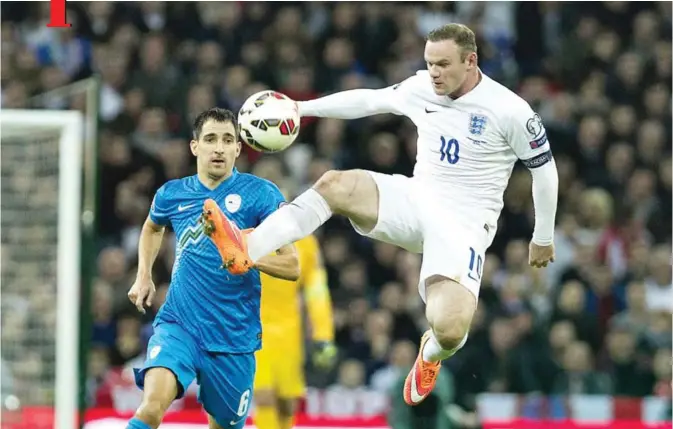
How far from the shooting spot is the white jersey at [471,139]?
7312 millimetres

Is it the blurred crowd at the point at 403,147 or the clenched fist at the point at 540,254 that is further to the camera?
the blurred crowd at the point at 403,147

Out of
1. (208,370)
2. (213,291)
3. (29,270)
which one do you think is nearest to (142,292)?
(213,291)

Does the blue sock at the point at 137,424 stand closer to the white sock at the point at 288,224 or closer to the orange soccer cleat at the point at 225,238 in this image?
the orange soccer cleat at the point at 225,238

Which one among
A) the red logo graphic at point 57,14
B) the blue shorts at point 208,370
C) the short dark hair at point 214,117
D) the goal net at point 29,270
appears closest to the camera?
the blue shorts at point 208,370

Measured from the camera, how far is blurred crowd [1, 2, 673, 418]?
482 inches

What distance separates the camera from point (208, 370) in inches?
279

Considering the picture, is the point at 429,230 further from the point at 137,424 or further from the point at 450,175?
the point at 137,424

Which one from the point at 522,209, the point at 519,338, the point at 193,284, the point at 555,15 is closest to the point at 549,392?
the point at 519,338

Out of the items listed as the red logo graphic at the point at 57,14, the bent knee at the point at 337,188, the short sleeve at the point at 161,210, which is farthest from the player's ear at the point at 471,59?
the red logo graphic at the point at 57,14

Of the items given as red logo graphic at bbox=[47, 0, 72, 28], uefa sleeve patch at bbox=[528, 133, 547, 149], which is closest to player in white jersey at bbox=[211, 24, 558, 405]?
uefa sleeve patch at bbox=[528, 133, 547, 149]

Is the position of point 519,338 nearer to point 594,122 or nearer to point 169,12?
point 594,122

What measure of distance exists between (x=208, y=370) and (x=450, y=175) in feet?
5.39

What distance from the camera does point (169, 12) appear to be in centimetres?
1452

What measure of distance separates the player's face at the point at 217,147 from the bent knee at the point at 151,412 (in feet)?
4.06
